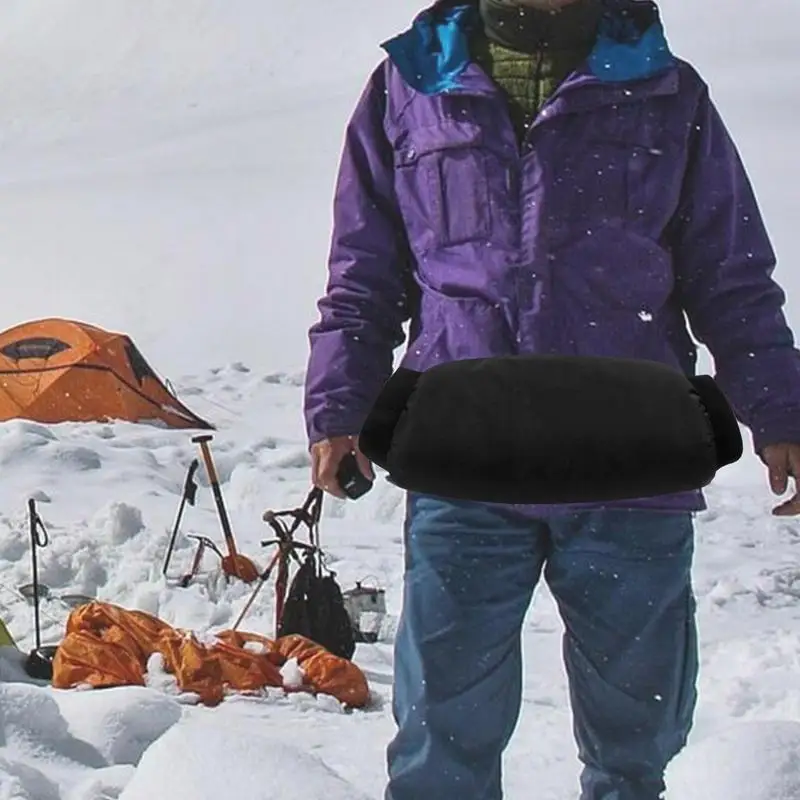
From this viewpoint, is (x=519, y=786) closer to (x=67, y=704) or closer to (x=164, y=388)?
(x=67, y=704)

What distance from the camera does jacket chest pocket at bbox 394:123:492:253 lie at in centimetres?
201

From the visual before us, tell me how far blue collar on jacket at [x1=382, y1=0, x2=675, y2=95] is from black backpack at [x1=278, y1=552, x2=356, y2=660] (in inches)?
103

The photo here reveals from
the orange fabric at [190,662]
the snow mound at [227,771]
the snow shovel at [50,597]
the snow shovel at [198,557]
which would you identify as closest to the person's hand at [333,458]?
the snow mound at [227,771]

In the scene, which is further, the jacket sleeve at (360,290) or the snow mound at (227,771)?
the snow mound at (227,771)

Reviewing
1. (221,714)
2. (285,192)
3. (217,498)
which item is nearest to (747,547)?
(217,498)

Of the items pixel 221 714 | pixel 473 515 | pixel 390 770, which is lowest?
pixel 221 714

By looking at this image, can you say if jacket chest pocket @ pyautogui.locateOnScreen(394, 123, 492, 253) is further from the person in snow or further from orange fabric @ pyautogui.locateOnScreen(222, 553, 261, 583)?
orange fabric @ pyautogui.locateOnScreen(222, 553, 261, 583)

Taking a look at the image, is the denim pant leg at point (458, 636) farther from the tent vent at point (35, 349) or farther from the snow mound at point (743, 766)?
the tent vent at point (35, 349)

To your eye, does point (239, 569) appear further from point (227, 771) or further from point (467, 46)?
point (467, 46)

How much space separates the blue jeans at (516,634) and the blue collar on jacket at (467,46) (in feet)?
1.90

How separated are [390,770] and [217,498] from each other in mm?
3868

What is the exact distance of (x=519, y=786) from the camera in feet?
9.78

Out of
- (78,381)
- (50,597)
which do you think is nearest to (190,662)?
(50,597)

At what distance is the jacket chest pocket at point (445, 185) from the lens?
2010 mm
